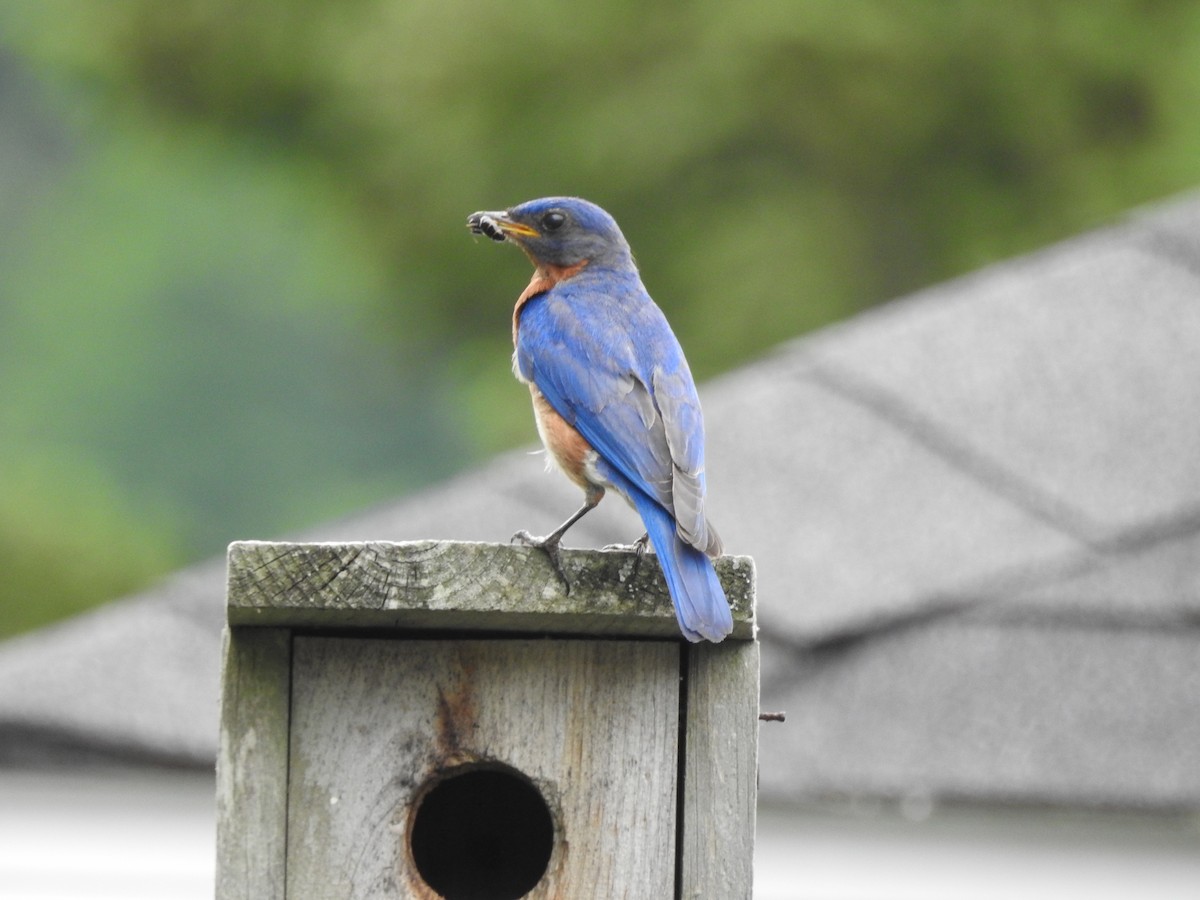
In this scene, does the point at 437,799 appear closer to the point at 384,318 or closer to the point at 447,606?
the point at 447,606

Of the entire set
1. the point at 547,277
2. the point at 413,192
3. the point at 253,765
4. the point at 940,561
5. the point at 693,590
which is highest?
the point at 413,192

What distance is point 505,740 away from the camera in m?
2.76

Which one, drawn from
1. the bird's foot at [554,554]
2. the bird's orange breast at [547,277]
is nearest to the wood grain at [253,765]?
the bird's foot at [554,554]

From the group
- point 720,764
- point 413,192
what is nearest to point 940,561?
point 720,764

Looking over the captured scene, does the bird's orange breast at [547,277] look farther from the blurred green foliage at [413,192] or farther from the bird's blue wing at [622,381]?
the blurred green foliage at [413,192]

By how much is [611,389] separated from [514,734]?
73 cm

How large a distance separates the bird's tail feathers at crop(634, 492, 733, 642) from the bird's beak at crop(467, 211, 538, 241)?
4.24 ft

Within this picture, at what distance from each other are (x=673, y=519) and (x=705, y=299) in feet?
28.0

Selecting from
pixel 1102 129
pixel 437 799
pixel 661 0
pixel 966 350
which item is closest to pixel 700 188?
pixel 661 0

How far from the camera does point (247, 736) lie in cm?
265

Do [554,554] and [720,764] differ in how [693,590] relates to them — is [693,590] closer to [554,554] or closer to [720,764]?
[554,554]

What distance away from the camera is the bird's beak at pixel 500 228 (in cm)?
382

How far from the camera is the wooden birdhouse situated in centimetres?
263

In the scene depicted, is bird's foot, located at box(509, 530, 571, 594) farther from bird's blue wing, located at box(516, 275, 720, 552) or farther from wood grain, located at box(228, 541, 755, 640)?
bird's blue wing, located at box(516, 275, 720, 552)
